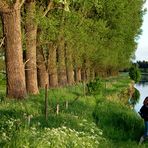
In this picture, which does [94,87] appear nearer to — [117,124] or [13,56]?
[13,56]

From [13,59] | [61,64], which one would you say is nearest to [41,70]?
[61,64]

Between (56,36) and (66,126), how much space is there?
2252 centimetres

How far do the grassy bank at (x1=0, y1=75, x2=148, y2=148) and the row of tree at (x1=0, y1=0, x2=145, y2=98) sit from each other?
2089 mm

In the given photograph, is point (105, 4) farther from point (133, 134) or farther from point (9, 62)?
point (133, 134)

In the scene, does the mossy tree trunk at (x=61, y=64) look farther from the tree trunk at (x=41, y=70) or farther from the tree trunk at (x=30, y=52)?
the tree trunk at (x=30, y=52)

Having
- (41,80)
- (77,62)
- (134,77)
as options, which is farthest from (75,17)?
(134,77)

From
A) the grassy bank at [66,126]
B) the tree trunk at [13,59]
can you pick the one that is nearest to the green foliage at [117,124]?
the grassy bank at [66,126]

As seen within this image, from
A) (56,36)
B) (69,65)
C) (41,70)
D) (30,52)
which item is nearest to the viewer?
(30,52)

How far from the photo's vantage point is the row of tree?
24203 mm

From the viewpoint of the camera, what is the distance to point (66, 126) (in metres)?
17.4

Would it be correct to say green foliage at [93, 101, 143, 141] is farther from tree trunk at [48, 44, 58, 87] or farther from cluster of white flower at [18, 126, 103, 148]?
tree trunk at [48, 44, 58, 87]

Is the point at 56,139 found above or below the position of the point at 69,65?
below

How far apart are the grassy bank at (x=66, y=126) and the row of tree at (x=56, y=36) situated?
2.09 metres

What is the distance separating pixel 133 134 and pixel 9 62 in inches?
272
